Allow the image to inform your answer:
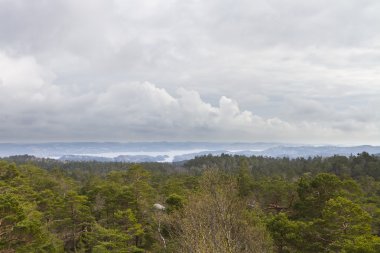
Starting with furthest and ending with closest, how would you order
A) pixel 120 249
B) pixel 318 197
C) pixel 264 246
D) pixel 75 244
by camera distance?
1. pixel 75 244
2. pixel 318 197
3. pixel 120 249
4. pixel 264 246

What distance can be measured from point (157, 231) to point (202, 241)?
60.3 feet

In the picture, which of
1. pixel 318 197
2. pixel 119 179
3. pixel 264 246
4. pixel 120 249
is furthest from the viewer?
pixel 119 179

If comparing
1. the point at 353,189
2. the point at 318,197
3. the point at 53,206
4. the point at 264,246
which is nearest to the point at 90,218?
the point at 53,206

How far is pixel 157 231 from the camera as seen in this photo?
31609mm

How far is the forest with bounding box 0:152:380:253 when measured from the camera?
19.3 meters

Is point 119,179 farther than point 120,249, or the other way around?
point 119,179

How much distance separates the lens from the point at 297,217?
32.1 m

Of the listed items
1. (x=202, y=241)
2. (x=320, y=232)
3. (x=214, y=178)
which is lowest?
(x=320, y=232)

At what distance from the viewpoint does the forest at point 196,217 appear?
19328 mm

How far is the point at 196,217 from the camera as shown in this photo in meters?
19.4

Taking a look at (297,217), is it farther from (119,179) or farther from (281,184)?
(119,179)

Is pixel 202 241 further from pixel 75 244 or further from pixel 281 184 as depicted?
pixel 281 184

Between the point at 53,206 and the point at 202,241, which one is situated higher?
the point at 202,241

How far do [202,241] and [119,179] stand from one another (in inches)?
1468
